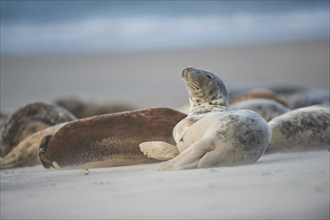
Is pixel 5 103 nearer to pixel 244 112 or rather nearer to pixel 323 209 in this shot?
pixel 244 112

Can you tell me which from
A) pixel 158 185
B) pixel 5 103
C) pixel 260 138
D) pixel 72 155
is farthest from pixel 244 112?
pixel 5 103

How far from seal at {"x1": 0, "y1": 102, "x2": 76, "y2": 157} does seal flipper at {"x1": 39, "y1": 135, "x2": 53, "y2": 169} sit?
64.7 inches

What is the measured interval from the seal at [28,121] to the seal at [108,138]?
1.81 metres

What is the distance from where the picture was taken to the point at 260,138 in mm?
5805

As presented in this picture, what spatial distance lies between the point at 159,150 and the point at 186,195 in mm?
1963

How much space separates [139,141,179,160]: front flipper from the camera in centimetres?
623

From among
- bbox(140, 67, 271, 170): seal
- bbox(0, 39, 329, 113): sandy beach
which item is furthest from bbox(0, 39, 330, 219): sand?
bbox(0, 39, 329, 113): sandy beach

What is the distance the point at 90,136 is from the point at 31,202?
2554mm

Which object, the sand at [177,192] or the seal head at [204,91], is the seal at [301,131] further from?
the seal head at [204,91]

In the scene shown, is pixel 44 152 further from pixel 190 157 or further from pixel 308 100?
pixel 308 100

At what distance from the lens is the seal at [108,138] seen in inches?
273

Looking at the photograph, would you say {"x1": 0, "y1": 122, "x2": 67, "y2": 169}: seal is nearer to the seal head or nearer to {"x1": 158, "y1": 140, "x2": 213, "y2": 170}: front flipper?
the seal head

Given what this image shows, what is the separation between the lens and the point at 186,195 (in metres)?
4.38

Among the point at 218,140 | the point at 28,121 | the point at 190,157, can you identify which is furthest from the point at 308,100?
the point at 190,157
